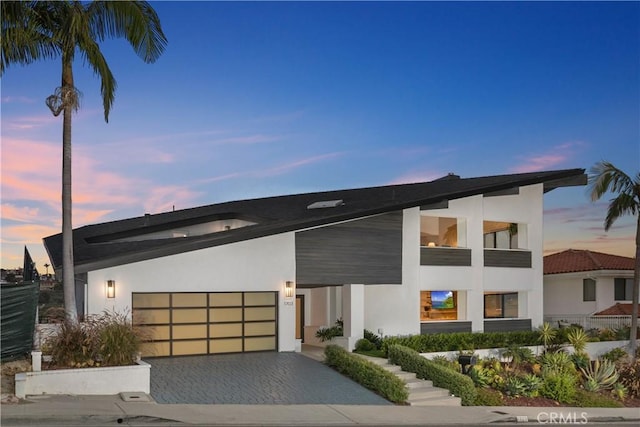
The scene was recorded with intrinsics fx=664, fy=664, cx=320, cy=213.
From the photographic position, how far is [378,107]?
2762 cm

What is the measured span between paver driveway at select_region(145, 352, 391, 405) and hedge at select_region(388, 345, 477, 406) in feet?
6.86

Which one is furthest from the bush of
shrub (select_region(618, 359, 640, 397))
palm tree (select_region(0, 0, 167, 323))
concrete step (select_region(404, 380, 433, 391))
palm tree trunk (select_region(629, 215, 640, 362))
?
palm tree trunk (select_region(629, 215, 640, 362))

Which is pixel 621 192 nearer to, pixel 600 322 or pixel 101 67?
pixel 600 322

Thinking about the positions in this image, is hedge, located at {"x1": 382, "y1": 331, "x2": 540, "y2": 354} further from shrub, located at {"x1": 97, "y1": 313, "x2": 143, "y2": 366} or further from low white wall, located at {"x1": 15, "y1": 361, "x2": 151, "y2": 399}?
low white wall, located at {"x1": 15, "y1": 361, "x2": 151, "y2": 399}

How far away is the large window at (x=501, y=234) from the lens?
2889cm

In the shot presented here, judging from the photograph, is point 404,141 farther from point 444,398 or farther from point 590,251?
point 444,398

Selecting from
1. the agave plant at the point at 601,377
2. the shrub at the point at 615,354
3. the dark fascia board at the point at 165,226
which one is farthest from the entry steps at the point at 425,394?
the shrub at the point at 615,354

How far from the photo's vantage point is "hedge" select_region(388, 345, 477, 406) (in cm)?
1742

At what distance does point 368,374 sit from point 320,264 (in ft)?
18.1

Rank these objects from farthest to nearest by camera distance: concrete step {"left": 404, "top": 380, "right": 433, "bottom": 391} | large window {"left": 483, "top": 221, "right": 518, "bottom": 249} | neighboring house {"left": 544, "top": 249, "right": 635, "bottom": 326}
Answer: neighboring house {"left": 544, "top": 249, "right": 635, "bottom": 326}
large window {"left": 483, "top": 221, "right": 518, "bottom": 249}
concrete step {"left": 404, "top": 380, "right": 433, "bottom": 391}

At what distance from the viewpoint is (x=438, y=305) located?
26.6 metres

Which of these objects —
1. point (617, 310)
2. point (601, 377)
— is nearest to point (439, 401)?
point (601, 377)

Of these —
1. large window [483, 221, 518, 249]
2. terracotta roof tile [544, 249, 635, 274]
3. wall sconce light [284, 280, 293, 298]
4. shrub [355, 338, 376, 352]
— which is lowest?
shrub [355, 338, 376, 352]

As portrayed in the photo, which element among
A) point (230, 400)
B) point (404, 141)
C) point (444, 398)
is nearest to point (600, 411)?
point (444, 398)
